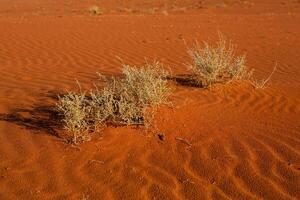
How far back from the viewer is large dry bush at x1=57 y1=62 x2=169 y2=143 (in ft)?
15.0

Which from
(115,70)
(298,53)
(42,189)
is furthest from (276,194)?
(298,53)

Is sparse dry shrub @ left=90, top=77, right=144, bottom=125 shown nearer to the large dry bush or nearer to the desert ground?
the large dry bush

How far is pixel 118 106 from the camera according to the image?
4.97 m

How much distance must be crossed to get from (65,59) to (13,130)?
16.0ft

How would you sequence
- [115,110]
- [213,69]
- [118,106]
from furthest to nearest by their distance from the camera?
[213,69] < [118,106] < [115,110]

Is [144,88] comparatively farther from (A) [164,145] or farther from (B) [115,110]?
(A) [164,145]

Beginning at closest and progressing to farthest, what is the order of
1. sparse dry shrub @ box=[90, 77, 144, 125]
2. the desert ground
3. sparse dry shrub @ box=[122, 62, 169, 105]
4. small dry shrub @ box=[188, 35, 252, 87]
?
the desert ground
sparse dry shrub @ box=[90, 77, 144, 125]
sparse dry shrub @ box=[122, 62, 169, 105]
small dry shrub @ box=[188, 35, 252, 87]

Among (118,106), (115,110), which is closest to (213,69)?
(118,106)

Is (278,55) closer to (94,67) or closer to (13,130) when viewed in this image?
(94,67)

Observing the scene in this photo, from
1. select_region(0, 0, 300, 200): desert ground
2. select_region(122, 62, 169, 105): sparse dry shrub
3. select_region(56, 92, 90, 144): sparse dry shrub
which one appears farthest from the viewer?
select_region(122, 62, 169, 105): sparse dry shrub

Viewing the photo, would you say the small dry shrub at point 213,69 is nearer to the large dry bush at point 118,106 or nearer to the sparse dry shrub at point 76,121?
the large dry bush at point 118,106

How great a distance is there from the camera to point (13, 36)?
1258 cm

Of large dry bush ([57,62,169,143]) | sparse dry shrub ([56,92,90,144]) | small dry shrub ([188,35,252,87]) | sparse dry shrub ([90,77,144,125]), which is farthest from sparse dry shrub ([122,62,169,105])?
small dry shrub ([188,35,252,87])

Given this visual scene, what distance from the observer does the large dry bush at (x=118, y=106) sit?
4.57 meters
